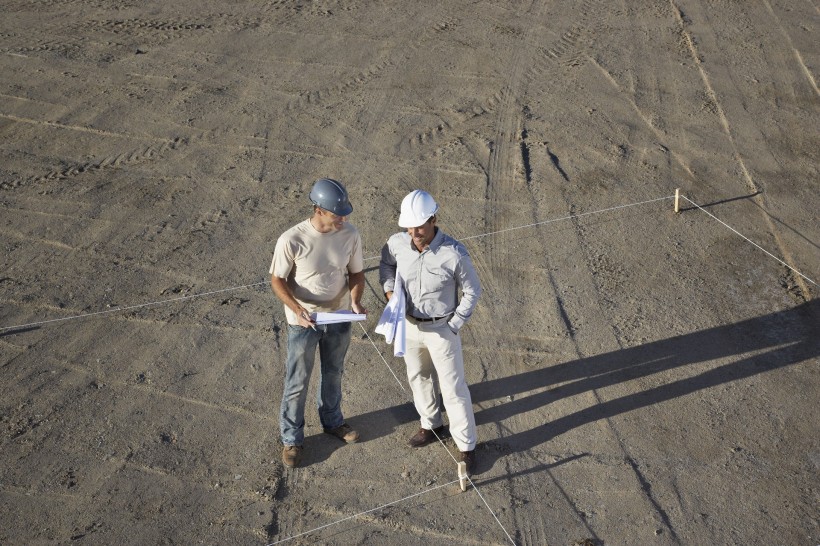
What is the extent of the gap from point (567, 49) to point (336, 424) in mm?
8059

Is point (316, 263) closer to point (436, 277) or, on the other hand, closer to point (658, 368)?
point (436, 277)

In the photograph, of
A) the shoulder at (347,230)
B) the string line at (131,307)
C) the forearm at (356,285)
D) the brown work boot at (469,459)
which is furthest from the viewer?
the string line at (131,307)

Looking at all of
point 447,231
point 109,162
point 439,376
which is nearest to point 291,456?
point 439,376

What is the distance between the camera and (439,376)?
6.19 m

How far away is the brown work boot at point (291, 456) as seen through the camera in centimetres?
640

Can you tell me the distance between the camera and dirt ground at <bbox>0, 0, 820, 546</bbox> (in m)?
6.19

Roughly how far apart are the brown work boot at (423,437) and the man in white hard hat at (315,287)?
70cm

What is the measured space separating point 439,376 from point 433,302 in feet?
1.96

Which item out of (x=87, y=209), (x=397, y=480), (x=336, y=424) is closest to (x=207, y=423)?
(x=336, y=424)

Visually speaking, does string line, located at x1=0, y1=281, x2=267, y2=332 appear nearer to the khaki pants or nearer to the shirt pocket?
the khaki pants

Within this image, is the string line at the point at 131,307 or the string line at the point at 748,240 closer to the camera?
the string line at the point at 131,307

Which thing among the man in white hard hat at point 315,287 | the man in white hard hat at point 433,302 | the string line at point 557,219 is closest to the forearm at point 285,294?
the man in white hard hat at point 315,287

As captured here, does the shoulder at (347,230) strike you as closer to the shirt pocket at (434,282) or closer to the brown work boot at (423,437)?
the shirt pocket at (434,282)

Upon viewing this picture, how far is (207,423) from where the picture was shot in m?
6.78
